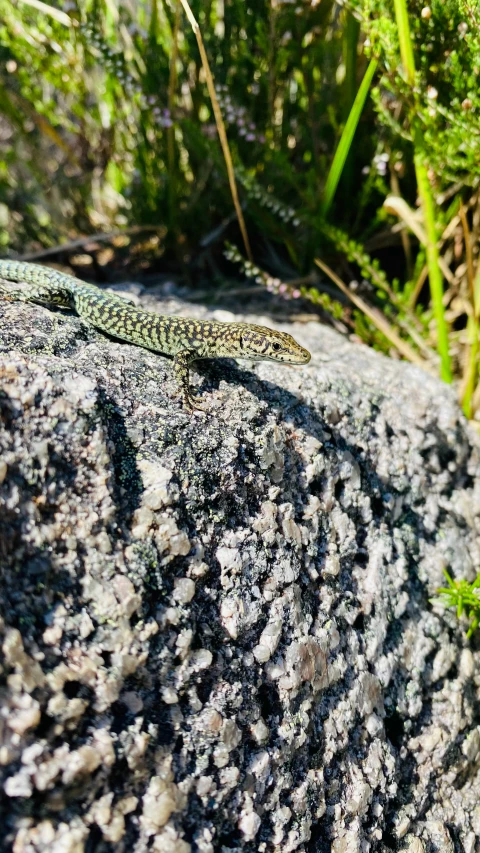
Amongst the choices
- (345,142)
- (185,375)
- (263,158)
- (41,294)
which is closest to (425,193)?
(345,142)

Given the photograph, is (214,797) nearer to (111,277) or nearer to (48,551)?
(48,551)

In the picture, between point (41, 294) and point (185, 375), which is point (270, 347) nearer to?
point (185, 375)

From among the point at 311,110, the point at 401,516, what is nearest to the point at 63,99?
the point at 311,110

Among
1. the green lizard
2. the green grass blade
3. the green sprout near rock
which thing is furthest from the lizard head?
the green grass blade

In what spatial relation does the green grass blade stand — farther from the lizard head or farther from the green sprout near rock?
the green sprout near rock

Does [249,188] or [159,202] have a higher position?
[159,202]

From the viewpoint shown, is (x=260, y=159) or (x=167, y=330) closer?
(x=167, y=330)
